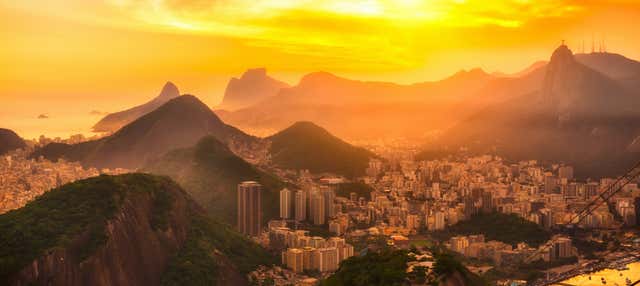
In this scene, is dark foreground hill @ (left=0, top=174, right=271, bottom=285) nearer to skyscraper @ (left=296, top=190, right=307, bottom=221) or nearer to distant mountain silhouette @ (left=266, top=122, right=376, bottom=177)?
skyscraper @ (left=296, top=190, right=307, bottom=221)

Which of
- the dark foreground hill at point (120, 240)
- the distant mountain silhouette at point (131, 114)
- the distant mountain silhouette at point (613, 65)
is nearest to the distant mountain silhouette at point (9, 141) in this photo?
the distant mountain silhouette at point (131, 114)

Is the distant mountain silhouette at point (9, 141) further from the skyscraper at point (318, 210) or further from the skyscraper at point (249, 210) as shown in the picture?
the skyscraper at point (318, 210)

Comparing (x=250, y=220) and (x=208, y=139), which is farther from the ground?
(x=208, y=139)

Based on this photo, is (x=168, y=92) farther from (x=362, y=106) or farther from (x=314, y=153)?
(x=314, y=153)

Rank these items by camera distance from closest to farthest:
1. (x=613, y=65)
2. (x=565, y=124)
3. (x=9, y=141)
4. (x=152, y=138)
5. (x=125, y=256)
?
(x=125, y=256) < (x=152, y=138) < (x=9, y=141) < (x=565, y=124) < (x=613, y=65)

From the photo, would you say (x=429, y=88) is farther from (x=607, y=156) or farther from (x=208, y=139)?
(x=208, y=139)

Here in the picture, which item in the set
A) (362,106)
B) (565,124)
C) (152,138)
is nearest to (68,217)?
(152,138)

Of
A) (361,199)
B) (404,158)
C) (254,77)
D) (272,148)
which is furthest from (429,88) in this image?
(361,199)
